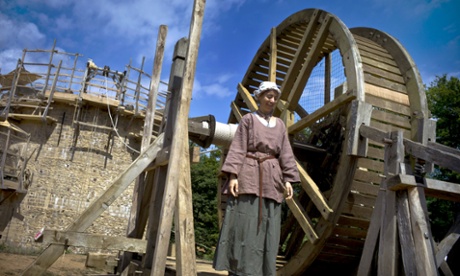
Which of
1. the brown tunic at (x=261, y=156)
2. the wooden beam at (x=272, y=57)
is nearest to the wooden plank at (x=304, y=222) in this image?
the brown tunic at (x=261, y=156)

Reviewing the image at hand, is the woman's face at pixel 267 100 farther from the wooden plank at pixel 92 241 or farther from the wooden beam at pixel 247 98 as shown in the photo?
the wooden beam at pixel 247 98

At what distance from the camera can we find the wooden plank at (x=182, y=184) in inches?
126

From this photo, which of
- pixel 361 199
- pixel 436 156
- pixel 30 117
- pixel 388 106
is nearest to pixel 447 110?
pixel 388 106

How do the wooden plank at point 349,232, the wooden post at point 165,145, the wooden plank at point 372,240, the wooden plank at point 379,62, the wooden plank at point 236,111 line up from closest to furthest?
the wooden plank at point 372,240 < the wooden post at point 165,145 < the wooden plank at point 349,232 < the wooden plank at point 379,62 < the wooden plank at point 236,111

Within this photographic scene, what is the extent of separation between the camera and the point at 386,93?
543 centimetres

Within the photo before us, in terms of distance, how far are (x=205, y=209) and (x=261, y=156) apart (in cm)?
1781

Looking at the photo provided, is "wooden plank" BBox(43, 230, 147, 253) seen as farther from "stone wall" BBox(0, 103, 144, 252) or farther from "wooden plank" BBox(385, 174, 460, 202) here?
"stone wall" BBox(0, 103, 144, 252)

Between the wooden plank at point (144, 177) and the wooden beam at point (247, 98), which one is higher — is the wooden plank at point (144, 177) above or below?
below

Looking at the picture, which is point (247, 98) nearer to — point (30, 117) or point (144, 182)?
Result: point (144, 182)

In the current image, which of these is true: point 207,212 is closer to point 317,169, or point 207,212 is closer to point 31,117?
point 31,117

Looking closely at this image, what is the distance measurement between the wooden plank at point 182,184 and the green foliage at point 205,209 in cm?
1484

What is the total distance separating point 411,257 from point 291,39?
18.3 ft

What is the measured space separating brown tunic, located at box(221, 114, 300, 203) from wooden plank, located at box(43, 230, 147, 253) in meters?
1.80

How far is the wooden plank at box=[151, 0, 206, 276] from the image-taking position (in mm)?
3199
